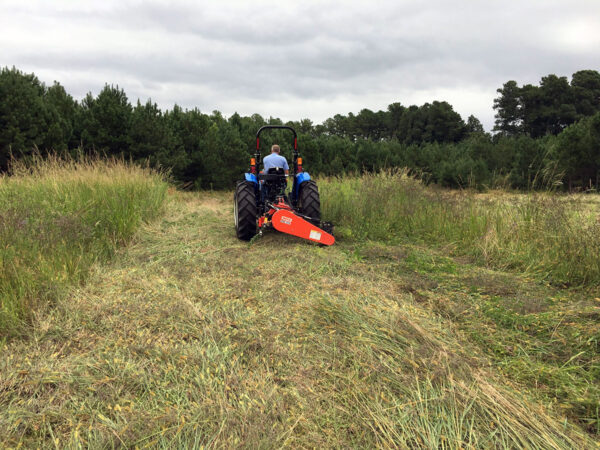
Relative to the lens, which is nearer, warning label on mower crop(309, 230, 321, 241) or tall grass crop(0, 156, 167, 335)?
tall grass crop(0, 156, 167, 335)

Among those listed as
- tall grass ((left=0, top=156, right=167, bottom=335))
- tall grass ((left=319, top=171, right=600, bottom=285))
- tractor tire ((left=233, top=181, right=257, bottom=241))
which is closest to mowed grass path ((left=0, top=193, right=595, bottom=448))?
tall grass ((left=0, top=156, right=167, bottom=335))

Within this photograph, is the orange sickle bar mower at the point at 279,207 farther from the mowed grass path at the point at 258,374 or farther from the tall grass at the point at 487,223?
the mowed grass path at the point at 258,374

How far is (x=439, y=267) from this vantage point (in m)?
4.21

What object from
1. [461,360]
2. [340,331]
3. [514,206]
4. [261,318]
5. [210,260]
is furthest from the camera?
[514,206]

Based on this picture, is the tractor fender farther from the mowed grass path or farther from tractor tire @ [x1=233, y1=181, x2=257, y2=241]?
the mowed grass path

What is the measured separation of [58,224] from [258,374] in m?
3.33

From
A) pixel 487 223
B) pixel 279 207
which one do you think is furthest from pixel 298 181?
pixel 487 223

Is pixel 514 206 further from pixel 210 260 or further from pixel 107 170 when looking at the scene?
pixel 107 170

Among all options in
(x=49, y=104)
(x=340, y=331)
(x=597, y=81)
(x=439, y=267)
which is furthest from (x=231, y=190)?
(x=597, y=81)

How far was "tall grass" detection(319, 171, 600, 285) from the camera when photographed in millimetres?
3861

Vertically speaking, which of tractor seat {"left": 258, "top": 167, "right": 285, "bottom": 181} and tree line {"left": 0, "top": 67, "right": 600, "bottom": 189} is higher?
tree line {"left": 0, "top": 67, "right": 600, "bottom": 189}

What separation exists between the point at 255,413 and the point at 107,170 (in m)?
6.59

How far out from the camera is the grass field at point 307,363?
5.71ft

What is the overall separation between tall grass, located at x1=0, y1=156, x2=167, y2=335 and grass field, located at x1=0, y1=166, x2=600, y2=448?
213mm
